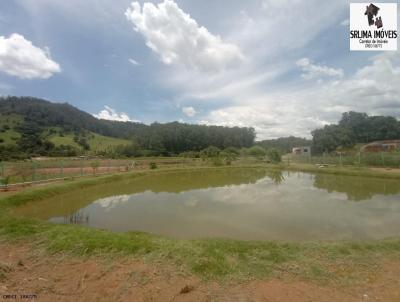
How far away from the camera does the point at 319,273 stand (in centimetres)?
355

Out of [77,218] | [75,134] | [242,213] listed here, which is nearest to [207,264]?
[242,213]

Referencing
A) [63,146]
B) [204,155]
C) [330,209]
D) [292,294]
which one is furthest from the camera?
[63,146]

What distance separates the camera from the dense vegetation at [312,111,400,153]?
133ft

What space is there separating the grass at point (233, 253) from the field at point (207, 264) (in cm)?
2

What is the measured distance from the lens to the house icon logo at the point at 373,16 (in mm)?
8695

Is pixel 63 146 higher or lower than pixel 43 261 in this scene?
higher

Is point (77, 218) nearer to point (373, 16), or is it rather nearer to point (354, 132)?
point (373, 16)

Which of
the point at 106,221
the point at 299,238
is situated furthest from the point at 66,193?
the point at 299,238

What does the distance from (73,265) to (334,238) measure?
569 cm

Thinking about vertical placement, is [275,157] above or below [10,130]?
below

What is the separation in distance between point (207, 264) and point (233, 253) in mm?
685

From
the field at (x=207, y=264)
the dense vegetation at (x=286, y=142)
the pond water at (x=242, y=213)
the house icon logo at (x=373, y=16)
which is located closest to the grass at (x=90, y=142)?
the pond water at (x=242, y=213)

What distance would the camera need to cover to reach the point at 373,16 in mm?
8750

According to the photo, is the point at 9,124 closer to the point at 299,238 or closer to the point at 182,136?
the point at 182,136
